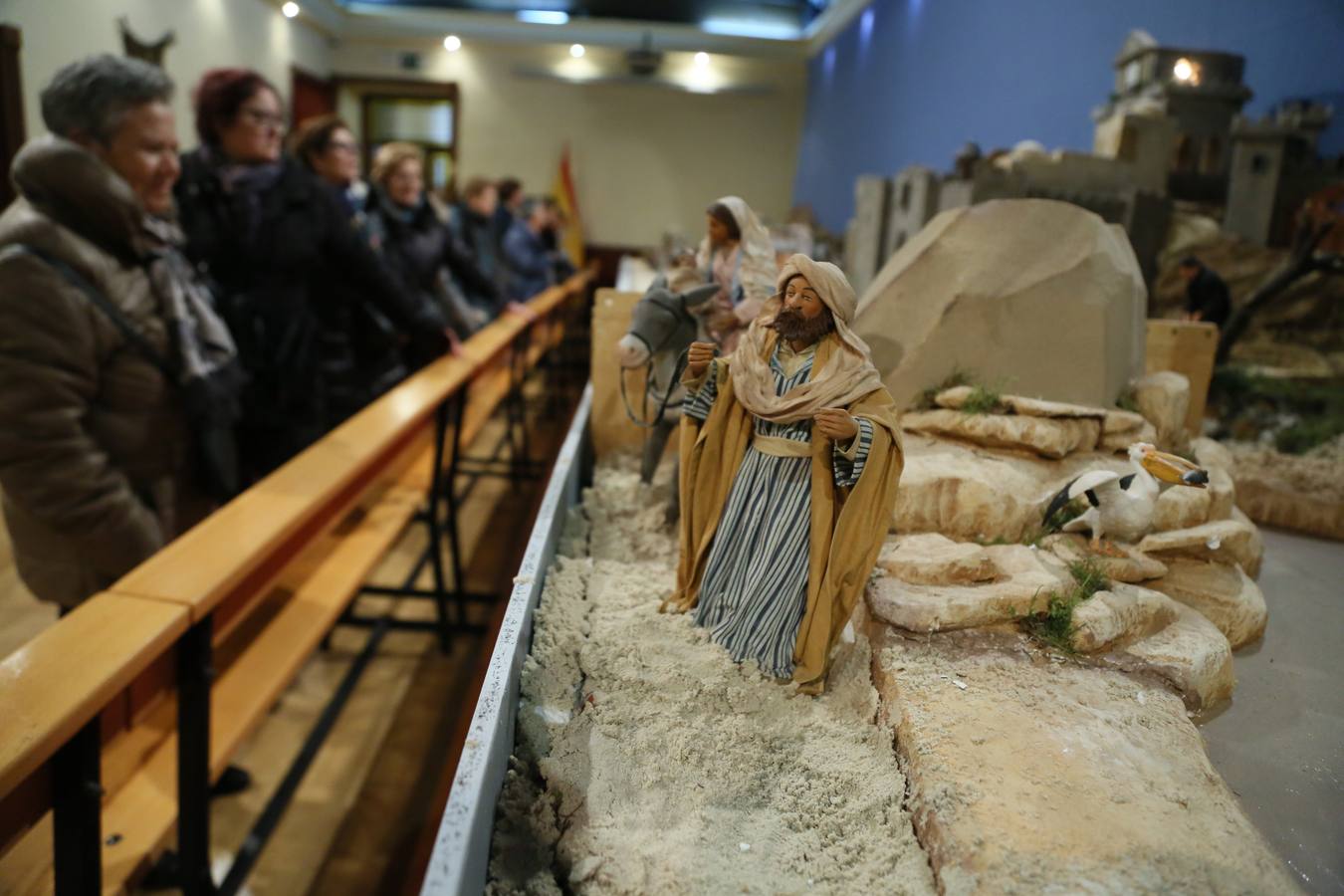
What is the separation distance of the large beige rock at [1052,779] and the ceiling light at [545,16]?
7702 millimetres

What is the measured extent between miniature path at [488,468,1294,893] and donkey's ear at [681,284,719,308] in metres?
1.11

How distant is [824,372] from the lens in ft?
7.18

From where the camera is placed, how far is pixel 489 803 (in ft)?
5.72

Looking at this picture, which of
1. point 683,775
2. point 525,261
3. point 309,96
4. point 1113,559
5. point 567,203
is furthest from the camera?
point 309,96

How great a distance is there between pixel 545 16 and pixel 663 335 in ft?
24.2

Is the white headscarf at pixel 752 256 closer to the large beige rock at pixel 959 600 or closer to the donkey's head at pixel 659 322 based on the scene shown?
the donkey's head at pixel 659 322

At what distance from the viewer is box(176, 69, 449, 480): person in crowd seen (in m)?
3.54

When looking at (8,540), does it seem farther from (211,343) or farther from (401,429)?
(401,429)

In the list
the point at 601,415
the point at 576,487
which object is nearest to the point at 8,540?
the point at 576,487

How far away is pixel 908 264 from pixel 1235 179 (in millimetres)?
4554

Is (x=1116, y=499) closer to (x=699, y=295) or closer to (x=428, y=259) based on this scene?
(x=699, y=295)

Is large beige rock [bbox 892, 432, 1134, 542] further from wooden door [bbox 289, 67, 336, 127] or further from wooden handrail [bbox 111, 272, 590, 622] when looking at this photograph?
wooden door [bbox 289, 67, 336, 127]

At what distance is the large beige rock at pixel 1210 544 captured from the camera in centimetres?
298

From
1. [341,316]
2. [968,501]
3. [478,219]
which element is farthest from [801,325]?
[478,219]
